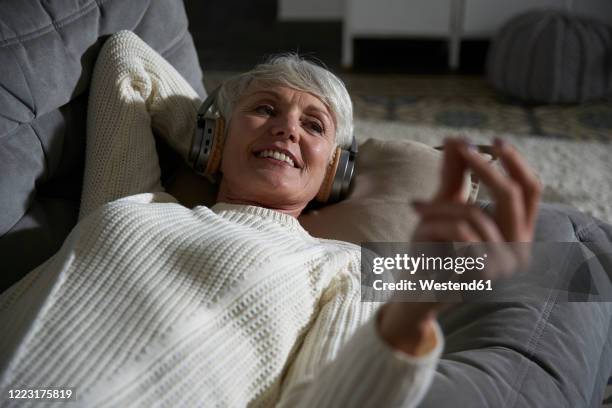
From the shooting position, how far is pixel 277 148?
47.2 inches

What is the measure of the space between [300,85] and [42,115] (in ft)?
1.48

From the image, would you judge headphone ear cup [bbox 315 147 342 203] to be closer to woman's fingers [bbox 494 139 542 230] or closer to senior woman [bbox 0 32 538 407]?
senior woman [bbox 0 32 538 407]

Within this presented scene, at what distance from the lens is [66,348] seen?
89 cm

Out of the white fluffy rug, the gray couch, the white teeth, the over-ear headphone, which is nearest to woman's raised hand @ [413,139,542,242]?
the gray couch

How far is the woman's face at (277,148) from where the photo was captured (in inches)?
47.1

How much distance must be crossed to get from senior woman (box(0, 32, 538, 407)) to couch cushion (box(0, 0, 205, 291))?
49 millimetres

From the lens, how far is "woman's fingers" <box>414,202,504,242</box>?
0.57m

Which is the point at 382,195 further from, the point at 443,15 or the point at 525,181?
the point at 443,15

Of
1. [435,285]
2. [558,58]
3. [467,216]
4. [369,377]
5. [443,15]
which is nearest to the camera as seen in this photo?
[467,216]

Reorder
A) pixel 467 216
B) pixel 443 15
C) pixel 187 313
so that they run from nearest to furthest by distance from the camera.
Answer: pixel 467 216 < pixel 187 313 < pixel 443 15

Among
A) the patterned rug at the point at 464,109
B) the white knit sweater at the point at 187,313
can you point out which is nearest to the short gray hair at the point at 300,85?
the white knit sweater at the point at 187,313

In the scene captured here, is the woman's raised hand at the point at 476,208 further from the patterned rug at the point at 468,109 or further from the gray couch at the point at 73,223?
the patterned rug at the point at 468,109

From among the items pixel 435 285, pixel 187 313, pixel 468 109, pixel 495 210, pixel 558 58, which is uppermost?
pixel 495 210

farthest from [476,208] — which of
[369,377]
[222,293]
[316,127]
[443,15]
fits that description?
[443,15]
